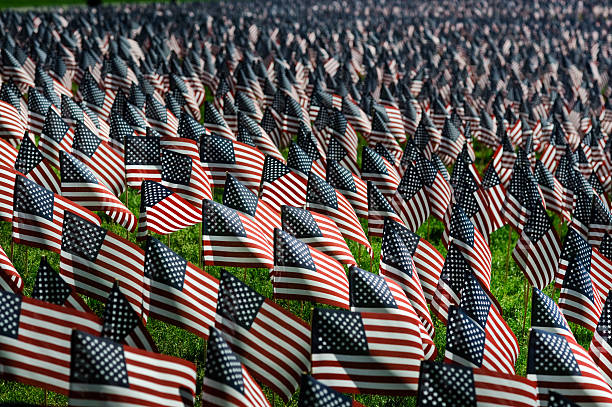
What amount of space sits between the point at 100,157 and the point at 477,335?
7504 mm

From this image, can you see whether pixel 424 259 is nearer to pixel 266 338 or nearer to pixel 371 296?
pixel 371 296

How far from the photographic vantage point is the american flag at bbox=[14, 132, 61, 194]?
13.2 m

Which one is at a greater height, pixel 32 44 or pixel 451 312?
pixel 32 44

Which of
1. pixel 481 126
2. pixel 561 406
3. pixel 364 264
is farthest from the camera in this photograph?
pixel 481 126

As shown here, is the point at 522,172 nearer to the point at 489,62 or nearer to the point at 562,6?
the point at 489,62

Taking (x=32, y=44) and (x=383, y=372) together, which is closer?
(x=383, y=372)

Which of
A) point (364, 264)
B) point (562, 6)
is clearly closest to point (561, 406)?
point (364, 264)

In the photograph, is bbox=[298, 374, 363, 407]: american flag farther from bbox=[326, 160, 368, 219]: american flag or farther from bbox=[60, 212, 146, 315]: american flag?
bbox=[326, 160, 368, 219]: american flag

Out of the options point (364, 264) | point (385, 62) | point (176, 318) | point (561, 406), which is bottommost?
point (561, 406)

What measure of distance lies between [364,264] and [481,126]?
7.43 meters

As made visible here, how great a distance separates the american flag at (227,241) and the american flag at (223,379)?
313 cm

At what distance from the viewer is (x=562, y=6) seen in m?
54.7

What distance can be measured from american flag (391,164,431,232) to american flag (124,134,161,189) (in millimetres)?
3747

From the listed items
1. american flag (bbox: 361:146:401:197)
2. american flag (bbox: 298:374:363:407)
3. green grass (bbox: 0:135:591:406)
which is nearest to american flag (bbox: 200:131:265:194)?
green grass (bbox: 0:135:591:406)
